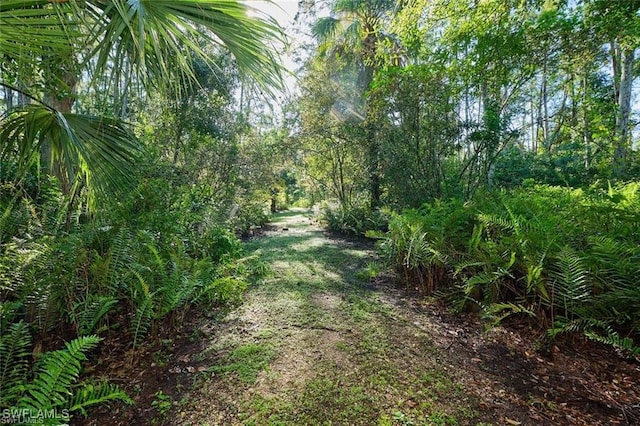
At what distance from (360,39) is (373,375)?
9.01 meters

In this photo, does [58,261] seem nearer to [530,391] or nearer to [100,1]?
[100,1]

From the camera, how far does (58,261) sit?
2191 mm

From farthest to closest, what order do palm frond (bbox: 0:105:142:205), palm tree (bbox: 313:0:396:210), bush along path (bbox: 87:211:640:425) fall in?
palm tree (bbox: 313:0:396:210), palm frond (bbox: 0:105:142:205), bush along path (bbox: 87:211:640:425)

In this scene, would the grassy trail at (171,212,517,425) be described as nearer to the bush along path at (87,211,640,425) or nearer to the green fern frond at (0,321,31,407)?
the bush along path at (87,211,640,425)

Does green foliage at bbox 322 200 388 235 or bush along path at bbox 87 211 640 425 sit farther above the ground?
green foliage at bbox 322 200 388 235

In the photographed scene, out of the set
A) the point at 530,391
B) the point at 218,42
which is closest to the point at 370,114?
the point at 218,42

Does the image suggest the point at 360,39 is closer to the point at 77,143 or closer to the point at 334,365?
the point at 77,143

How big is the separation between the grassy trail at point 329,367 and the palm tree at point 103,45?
5.39ft

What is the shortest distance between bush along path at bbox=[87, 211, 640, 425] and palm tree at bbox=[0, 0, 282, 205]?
1.54 metres

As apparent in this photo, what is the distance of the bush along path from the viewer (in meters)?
1.61

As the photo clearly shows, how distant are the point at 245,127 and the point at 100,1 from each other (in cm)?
581

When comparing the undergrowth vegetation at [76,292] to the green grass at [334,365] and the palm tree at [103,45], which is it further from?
the green grass at [334,365]

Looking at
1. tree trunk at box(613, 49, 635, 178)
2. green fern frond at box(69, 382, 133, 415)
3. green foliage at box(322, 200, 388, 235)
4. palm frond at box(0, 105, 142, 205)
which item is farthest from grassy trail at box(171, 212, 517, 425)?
tree trunk at box(613, 49, 635, 178)

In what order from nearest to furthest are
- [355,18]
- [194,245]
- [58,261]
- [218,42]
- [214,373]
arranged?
[218,42] < [214,373] < [58,261] < [194,245] < [355,18]
